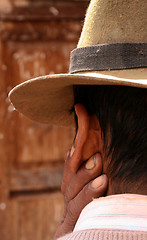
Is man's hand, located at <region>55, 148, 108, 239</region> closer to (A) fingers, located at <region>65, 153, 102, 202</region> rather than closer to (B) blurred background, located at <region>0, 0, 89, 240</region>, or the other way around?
(A) fingers, located at <region>65, 153, 102, 202</region>

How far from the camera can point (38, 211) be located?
3375 mm

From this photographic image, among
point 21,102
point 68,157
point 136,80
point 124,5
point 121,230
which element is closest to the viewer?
point 121,230

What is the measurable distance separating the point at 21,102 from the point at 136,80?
19.3 inches

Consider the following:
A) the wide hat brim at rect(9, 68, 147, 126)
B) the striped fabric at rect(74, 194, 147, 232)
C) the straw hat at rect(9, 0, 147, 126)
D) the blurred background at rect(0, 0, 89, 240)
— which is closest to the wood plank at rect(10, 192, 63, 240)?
the blurred background at rect(0, 0, 89, 240)

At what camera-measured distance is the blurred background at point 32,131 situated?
3.28 m

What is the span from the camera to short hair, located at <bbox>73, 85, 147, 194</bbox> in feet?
3.46

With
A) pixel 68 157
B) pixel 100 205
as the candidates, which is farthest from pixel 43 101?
pixel 100 205

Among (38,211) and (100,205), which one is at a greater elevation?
(100,205)

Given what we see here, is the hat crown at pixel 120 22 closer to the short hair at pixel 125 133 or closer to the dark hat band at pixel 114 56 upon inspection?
the dark hat band at pixel 114 56

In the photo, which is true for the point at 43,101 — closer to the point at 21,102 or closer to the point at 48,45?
the point at 21,102

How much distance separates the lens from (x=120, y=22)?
46.5 inches

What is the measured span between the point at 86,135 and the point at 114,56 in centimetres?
23

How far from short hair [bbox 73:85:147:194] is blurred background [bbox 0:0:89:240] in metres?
2.23

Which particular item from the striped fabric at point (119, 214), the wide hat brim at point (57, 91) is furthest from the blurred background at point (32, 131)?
the striped fabric at point (119, 214)
